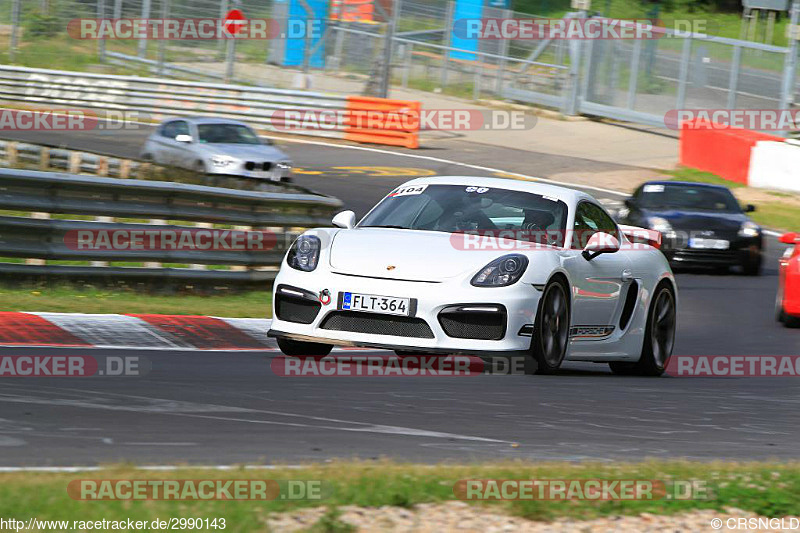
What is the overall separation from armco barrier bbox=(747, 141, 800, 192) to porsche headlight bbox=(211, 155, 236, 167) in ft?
32.5

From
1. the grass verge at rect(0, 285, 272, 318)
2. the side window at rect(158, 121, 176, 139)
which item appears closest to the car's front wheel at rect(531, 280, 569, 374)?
the grass verge at rect(0, 285, 272, 318)

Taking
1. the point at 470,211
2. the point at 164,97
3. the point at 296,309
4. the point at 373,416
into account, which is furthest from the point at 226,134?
the point at 373,416

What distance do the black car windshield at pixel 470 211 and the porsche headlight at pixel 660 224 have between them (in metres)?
8.98

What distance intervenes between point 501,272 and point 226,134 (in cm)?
1561

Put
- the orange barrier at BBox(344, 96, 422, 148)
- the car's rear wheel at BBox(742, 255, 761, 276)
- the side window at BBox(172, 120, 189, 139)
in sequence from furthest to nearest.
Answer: the orange barrier at BBox(344, 96, 422, 148), the side window at BBox(172, 120, 189, 139), the car's rear wheel at BBox(742, 255, 761, 276)

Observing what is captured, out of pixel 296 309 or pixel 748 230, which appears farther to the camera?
pixel 748 230

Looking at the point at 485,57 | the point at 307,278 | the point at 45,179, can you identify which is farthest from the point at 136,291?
the point at 485,57

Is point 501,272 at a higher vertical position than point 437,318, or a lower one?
higher

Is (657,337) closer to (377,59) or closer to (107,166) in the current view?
(107,166)

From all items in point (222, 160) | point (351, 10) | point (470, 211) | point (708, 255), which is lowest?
point (708, 255)

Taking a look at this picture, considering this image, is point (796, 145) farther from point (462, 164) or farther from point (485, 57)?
point (485, 57)

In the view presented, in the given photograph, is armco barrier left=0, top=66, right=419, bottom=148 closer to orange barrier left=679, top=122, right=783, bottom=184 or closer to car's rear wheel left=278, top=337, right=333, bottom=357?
orange barrier left=679, top=122, right=783, bottom=184

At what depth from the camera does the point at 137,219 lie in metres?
11.5

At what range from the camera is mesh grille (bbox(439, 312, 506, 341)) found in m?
7.82
